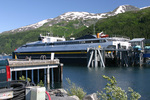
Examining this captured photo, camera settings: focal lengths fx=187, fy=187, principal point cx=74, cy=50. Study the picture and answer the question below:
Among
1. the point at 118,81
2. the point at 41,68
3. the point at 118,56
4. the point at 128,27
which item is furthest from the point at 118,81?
the point at 128,27

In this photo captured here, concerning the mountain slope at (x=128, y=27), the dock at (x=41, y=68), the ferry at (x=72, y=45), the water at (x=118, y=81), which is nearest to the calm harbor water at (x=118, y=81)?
the water at (x=118, y=81)

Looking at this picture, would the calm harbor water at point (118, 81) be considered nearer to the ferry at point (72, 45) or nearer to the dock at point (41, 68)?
the dock at point (41, 68)

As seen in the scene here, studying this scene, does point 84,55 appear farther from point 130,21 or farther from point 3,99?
point 130,21

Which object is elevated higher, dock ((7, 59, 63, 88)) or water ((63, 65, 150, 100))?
dock ((7, 59, 63, 88))

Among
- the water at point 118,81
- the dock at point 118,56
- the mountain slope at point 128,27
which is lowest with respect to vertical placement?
the water at point 118,81

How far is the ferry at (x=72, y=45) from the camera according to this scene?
74806mm

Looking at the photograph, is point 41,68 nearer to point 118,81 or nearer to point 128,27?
point 118,81

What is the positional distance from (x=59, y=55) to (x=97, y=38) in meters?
20.1

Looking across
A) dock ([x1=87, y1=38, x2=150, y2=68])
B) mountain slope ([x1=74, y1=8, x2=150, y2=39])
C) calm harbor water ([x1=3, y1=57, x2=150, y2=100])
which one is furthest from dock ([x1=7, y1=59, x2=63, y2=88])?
mountain slope ([x1=74, y1=8, x2=150, y2=39])

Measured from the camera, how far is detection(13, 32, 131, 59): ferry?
7481 centimetres

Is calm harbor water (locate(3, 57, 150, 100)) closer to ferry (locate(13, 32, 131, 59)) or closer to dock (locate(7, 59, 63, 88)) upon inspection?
dock (locate(7, 59, 63, 88))

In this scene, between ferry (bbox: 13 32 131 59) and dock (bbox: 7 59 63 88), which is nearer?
dock (bbox: 7 59 63 88)

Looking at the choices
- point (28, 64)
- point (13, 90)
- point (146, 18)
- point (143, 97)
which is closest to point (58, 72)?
point (28, 64)

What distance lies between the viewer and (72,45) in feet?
273
